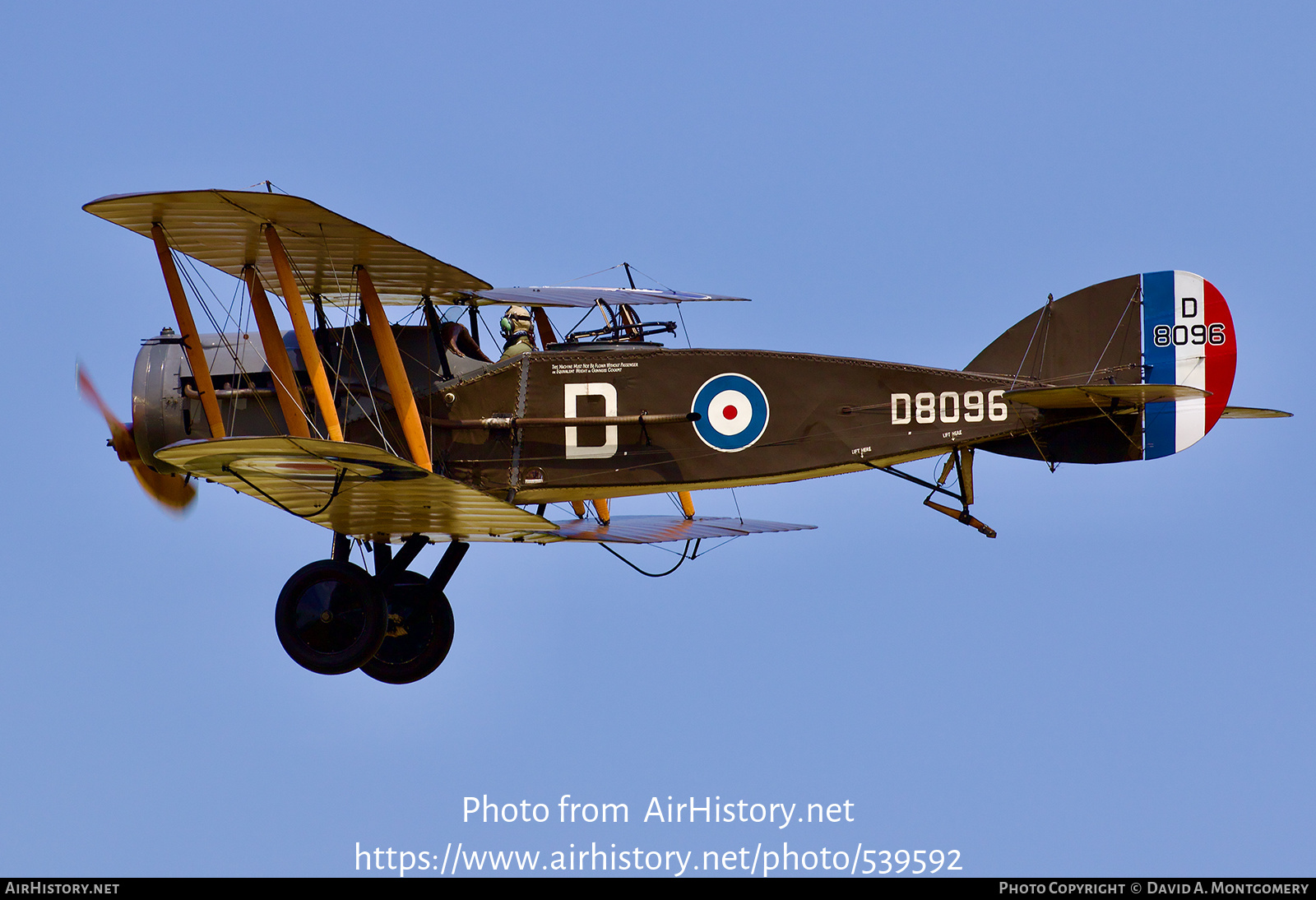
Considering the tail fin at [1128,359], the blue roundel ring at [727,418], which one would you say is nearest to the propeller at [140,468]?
the blue roundel ring at [727,418]

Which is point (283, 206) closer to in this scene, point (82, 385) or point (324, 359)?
point (324, 359)

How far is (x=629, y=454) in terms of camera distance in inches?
488

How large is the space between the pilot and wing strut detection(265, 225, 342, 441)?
61.4 inches

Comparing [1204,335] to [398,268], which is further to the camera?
[398,268]

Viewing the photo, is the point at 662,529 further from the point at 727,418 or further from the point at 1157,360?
the point at 1157,360

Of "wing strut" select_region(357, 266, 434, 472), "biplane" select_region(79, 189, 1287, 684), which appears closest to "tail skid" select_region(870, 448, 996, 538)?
"biplane" select_region(79, 189, 1287, 684)

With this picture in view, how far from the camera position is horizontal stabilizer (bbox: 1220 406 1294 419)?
12.4 meters

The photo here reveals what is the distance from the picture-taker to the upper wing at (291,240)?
38.0ft

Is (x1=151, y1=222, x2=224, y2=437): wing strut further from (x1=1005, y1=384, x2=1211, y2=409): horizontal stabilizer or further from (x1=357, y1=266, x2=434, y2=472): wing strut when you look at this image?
(x1=1005, y1=384, x2=1211, y2=409): horizontal stabilizer

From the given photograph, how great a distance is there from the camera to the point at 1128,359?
1224 cm

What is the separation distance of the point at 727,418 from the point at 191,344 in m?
4.10

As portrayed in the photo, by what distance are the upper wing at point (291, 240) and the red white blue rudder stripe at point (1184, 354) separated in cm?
520
